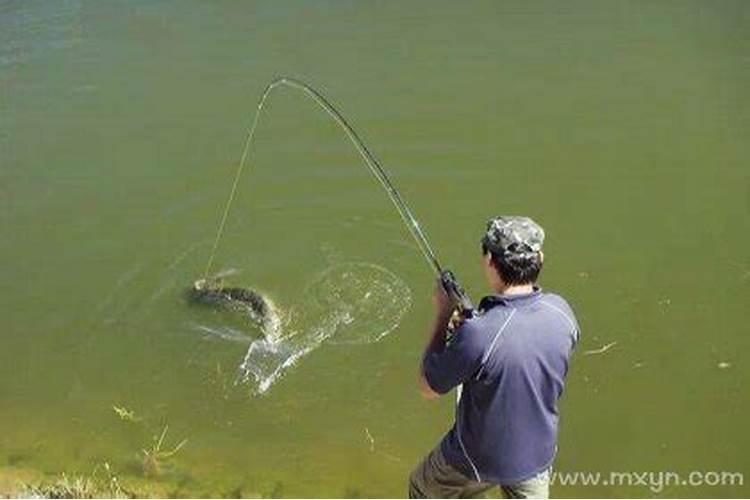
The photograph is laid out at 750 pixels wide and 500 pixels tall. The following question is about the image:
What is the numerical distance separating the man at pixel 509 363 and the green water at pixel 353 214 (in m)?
2.35

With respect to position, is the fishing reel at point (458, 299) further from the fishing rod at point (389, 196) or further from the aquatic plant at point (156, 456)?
the aquatic plant at point (156, 456)

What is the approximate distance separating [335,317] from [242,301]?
84 centimetres

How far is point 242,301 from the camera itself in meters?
7.96

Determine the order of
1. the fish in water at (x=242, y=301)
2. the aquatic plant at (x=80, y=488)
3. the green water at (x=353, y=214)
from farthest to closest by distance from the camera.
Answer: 1. the fish in water at (x=242, y=301)
2. the green water at (x=353, y=214)
3. the aquatic plant at (x=80, y=488)

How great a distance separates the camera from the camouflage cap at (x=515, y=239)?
148 inches

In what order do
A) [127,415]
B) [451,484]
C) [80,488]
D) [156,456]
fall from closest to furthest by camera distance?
[451,484], [80,488], [156,456], [127,415]

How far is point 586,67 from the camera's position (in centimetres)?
1148

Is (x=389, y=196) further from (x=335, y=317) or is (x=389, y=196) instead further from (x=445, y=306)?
(x=445, y=306)

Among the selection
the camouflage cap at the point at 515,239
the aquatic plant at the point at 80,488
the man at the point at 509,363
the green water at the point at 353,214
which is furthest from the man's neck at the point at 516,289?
the aquatic plant at the point at 80,488

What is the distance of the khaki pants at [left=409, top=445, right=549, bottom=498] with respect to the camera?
4098mm

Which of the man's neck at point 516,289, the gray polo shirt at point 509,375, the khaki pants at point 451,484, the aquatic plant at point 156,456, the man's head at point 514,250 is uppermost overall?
the man's head at point 514,250

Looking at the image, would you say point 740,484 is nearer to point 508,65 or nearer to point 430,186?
point 430,186

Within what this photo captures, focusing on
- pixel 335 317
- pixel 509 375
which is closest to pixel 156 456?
pixel 335 317

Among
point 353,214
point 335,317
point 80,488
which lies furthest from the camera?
point 353,214
